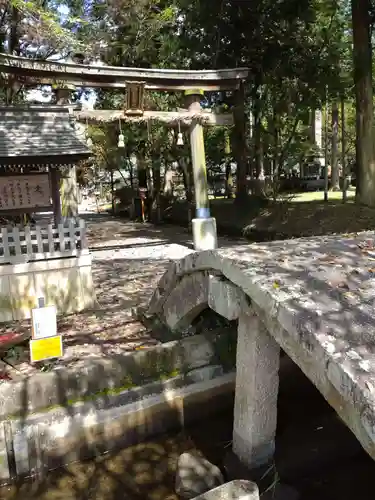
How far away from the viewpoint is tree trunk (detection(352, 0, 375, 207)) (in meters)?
12.4

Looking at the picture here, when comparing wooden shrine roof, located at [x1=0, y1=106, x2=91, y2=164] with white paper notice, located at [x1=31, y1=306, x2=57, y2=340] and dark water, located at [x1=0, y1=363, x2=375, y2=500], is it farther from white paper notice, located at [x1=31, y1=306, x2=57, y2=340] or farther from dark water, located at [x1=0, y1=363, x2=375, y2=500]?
dark water, located at [x1=0, y1=363, x2=375, y2=500]

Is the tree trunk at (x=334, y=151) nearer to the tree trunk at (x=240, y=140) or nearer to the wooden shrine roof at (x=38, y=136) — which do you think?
the tree trunk at (x=240, y=140)

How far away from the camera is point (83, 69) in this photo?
10.2 meters

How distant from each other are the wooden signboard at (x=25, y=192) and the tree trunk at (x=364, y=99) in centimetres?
939

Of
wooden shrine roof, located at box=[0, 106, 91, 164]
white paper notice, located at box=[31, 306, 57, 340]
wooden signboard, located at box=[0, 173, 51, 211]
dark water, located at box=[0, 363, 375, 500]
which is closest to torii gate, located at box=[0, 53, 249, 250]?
wooden shrine roof, located at box=[0, 106, 91, 164]

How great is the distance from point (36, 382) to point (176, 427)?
1766mm

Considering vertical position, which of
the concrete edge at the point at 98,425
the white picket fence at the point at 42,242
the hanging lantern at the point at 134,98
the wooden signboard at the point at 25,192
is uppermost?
the hanging lantern at the point at 134,98

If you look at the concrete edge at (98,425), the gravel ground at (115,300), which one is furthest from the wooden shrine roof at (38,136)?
the concrete edge at (98,425)

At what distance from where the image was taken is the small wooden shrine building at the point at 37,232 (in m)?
7.27

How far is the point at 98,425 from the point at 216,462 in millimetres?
1364

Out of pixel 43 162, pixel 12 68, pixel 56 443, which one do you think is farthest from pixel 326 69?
pixel 56 443

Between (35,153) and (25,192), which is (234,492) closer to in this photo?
(35,153)

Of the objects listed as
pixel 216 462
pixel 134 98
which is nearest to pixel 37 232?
pixel 216 462

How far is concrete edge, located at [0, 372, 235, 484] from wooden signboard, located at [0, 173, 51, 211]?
4.20 meters
